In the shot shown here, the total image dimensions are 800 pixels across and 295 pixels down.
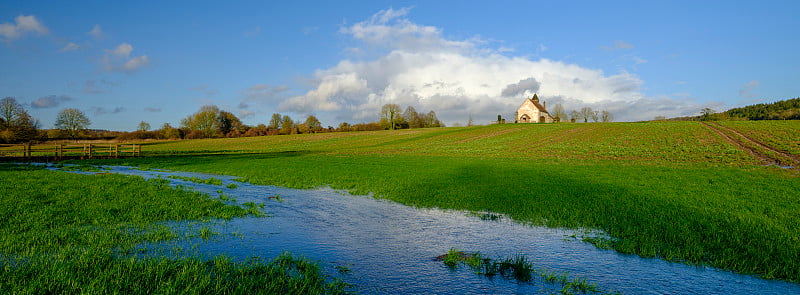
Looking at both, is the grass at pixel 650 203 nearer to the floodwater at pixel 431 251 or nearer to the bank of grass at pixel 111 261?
the floodwater at pixel 431 251

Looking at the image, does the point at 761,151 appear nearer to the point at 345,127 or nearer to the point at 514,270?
the point at 514,270

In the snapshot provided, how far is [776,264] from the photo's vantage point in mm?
7270

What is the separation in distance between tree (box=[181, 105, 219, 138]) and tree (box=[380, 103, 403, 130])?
54181 mm

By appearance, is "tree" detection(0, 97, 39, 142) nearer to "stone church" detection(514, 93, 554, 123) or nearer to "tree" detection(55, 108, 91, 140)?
"tree" detection(55, 108, 91, 140)

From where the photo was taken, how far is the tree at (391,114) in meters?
123

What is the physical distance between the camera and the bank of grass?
5.62 metres

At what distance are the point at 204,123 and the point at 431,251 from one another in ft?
430

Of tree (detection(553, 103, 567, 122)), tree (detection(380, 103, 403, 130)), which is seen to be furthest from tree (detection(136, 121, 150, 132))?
tree (detection(553, 103, 567, 122))

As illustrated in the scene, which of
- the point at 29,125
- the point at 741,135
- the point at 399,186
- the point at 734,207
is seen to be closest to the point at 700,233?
the point at 734,207

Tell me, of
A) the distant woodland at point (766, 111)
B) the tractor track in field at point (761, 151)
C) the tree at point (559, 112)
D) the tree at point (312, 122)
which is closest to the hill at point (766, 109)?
the distant woodland at point (766, 111)

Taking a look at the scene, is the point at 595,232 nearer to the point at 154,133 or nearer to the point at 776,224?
the point at 776,224

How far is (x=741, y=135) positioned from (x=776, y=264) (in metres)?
57.1

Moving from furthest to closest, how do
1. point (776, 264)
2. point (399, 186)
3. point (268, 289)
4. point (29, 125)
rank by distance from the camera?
point (29, 125) → point (399, 186) → point (776, 264) → point (268, 289)

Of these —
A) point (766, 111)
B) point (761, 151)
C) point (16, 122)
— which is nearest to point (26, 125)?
point (16, 122)
